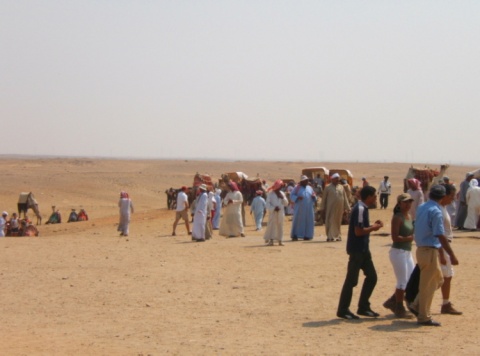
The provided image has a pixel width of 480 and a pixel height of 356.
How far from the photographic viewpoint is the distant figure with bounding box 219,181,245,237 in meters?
21.8

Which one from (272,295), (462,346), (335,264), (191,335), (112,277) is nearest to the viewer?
(462,346)

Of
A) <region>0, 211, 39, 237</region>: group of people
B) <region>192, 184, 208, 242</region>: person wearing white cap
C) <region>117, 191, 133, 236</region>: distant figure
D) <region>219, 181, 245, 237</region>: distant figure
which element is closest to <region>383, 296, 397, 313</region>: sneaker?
<region>192, 184, 208, 242</region>: person wearing white cap

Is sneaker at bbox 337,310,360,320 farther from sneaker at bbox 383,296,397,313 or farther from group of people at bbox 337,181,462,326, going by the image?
sneaker at bbox 383,296,397,313

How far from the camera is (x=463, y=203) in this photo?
22.8m

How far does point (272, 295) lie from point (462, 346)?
388 cm

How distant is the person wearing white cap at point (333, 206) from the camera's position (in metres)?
19.9

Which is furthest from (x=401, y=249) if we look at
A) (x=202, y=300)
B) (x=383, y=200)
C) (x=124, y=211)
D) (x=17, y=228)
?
(x=383, y=200)

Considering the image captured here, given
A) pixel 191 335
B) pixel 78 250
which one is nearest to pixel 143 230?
pixel 78 250

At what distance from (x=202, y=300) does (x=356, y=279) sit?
2.61 metres

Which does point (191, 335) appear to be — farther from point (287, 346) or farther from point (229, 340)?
point (287, 346)

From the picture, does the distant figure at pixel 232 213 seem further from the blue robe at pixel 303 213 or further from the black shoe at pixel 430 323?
the black shoe at pixel 430 323

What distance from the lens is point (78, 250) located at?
1853 cm

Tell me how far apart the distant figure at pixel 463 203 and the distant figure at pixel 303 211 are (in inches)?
180

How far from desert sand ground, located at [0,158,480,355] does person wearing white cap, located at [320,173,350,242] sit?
1.51 ft
